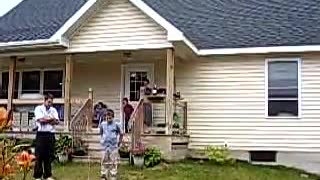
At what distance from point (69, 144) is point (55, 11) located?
8.10 metres

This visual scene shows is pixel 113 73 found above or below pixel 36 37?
below

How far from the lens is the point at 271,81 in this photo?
48.2 ft

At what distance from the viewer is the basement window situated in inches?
567

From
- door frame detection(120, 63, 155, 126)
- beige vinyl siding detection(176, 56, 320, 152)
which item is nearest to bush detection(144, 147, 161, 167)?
beige vinyl siding detection(176, 56, 320, 152)

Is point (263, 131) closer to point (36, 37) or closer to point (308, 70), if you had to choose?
point (308, 70)

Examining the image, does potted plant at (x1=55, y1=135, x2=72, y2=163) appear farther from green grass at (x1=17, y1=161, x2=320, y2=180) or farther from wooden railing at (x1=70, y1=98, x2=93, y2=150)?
green grass at (x1=17, y1=161, x2=320, y2=180)

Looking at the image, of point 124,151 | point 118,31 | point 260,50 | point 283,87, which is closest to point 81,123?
point 124,151

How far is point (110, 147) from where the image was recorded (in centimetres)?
1103

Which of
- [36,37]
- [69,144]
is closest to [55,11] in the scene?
[36,37]

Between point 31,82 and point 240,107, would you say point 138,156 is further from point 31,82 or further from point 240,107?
point 31,82

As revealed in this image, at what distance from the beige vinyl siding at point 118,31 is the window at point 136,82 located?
2.21 metres

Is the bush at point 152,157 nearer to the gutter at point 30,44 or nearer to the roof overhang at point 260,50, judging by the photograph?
the roof overhang at point 260,50

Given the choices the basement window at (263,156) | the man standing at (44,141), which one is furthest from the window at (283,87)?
the man standing at (44,141)

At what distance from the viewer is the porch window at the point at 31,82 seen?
17970mm
